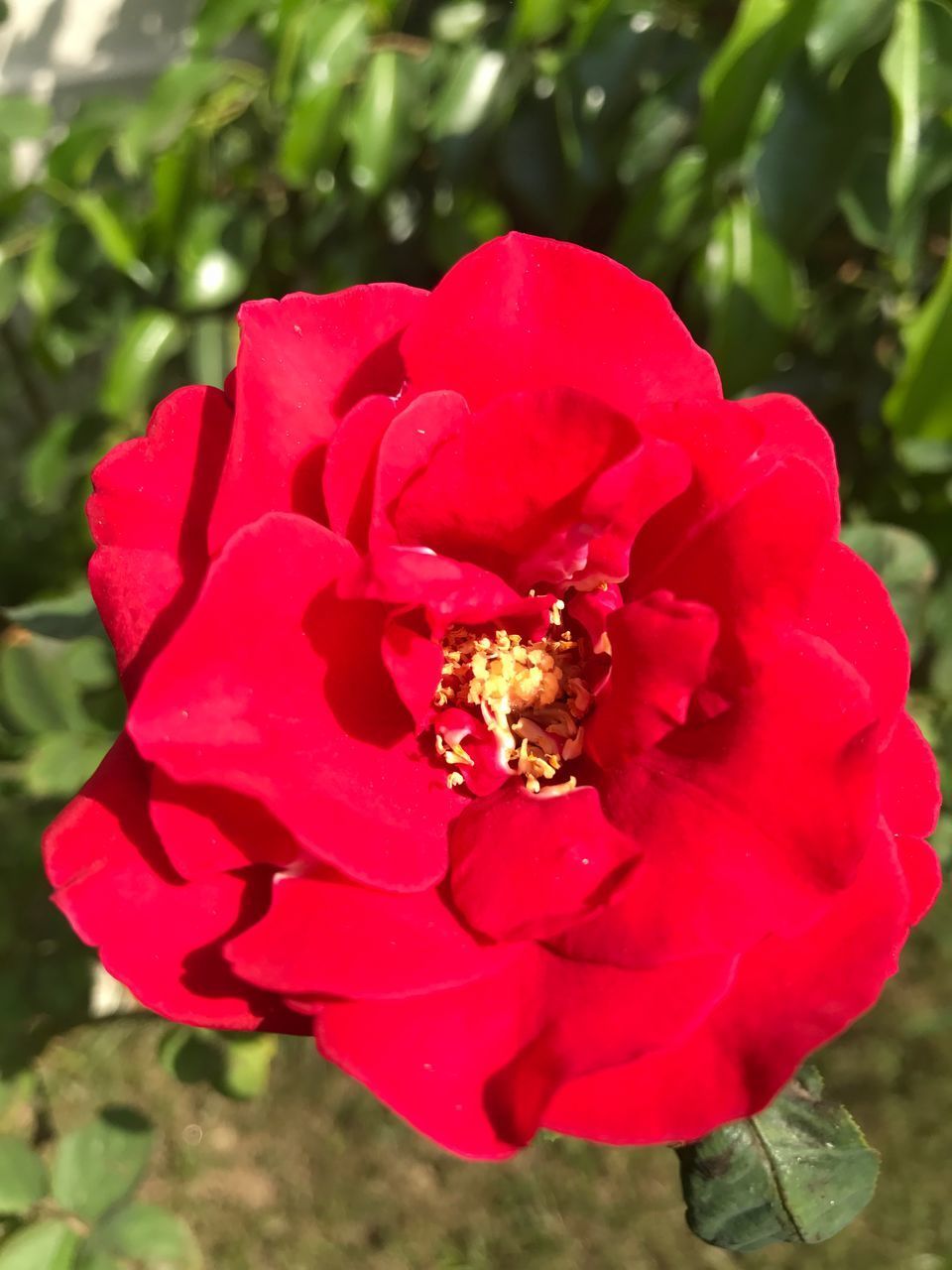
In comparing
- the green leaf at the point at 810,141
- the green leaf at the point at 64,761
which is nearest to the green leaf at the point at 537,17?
the green leaf at the point at 810,141

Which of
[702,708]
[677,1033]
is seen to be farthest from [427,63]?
[677,1033]

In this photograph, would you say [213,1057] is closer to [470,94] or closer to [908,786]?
[908,786]

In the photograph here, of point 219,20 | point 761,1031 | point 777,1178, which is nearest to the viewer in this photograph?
point 761,1031

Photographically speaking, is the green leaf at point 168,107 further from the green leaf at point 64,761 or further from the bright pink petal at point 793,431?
the bright pink petal at point 793,431

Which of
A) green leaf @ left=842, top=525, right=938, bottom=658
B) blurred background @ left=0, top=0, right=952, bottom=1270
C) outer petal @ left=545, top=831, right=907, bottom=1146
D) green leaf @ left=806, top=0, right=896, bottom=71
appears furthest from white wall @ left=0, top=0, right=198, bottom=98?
outer petal @ left=545, top=831, right=907, bottom=1146

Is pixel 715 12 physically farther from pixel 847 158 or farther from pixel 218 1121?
pixel 218 1121

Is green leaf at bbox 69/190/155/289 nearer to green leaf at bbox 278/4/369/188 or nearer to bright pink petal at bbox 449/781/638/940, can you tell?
green leaf at bbox 278/4/369/188

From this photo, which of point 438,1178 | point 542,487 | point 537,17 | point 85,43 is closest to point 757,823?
point 542,487
